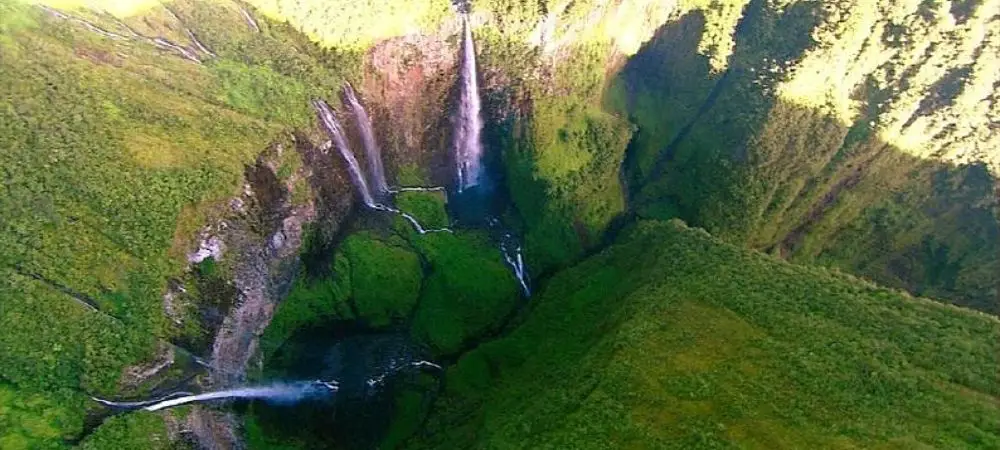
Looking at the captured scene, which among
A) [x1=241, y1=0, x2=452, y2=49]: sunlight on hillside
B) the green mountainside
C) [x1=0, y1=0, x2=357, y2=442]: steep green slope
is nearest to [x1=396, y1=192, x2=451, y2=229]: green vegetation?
the green mountainside

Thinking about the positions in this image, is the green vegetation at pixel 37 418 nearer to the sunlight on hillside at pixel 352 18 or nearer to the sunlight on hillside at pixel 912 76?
the sunlight on hillside at pixel 352 18

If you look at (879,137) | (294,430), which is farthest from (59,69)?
(879,137)

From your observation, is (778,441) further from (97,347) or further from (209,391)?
(97,347)

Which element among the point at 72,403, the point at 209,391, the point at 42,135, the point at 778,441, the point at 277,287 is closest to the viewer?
the point at 778,441

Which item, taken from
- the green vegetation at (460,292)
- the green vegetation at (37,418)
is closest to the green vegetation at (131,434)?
the green vegetation at (37,418)

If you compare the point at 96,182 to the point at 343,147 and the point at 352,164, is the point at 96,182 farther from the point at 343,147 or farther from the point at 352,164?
the point at 352,164

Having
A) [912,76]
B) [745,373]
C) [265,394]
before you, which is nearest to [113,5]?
[265,394]
